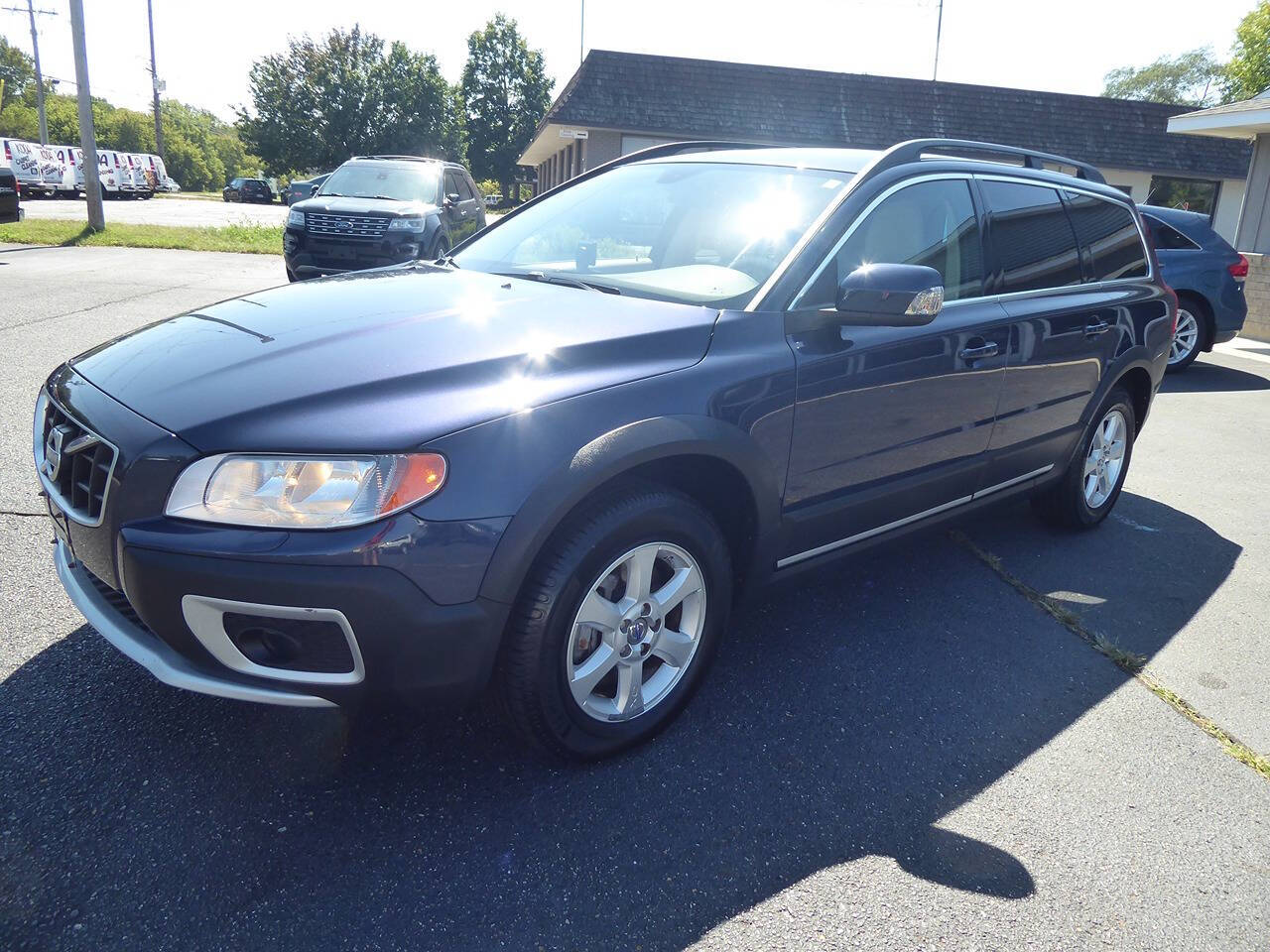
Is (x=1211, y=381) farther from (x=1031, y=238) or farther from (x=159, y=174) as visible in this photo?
(x=159, y=174)

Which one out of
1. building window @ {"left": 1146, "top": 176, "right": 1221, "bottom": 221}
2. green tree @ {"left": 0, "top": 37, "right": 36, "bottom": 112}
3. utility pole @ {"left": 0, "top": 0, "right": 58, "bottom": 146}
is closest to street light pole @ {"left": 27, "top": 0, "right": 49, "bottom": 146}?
utility pole @ {"left": 0, "top": 0, "right": 58, "bottom": 146}

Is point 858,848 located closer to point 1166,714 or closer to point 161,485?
point 1166,714

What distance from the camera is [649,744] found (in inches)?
110

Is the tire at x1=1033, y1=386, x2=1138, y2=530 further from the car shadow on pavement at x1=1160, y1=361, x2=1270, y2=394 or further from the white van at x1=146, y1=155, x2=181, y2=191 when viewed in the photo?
the white van at x1=146, y1=155, x2=181, y2=191

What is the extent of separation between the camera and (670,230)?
3.52m

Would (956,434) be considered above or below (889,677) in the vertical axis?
above

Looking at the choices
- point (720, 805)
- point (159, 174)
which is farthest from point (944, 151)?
point (159, 174)

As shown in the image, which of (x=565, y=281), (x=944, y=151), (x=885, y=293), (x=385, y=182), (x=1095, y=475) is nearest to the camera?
(x=885, y=293)

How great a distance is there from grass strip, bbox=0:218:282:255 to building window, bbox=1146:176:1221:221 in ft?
73.9

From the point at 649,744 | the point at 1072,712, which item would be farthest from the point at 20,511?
the point at 1072,712

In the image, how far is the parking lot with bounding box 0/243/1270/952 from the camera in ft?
6.92

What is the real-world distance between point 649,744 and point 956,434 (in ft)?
5.61

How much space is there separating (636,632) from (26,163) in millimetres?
45373

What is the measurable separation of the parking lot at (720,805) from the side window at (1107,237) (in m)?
1.73
